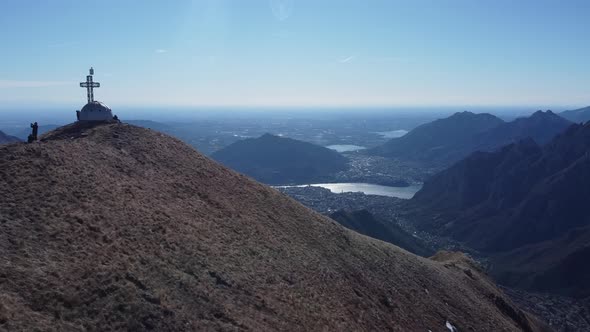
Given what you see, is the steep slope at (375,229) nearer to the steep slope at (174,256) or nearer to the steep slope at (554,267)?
the steep slope at (554,267)

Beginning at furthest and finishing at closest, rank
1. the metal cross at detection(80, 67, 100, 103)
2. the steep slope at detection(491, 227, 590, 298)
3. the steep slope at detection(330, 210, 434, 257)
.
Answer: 1. the steep slope at detection(330, 210, 434, 257)
2. the steep slope at detection(491, 227, 590, 298)
3. the metal cross at detection(80, 67, 100, 103)

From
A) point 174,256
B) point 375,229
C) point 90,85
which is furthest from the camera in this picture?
point 375,229

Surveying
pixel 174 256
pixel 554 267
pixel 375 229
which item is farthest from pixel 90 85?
pixel 554 267

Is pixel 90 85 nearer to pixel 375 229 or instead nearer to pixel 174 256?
pixel 174 256

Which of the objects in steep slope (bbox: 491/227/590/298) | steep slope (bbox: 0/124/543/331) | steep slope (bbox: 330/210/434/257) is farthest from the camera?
steep slope (bbox: 330/210/434/257)

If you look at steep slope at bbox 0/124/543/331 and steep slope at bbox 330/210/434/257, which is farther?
steep slope at bbox 330/210/434/257

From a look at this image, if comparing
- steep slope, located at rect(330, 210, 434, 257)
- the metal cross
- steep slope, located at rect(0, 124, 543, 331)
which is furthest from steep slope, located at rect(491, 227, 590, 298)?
the metal cross

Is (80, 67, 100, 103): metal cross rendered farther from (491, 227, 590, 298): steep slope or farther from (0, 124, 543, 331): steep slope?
(491, 227, 590, 298): steep slope
